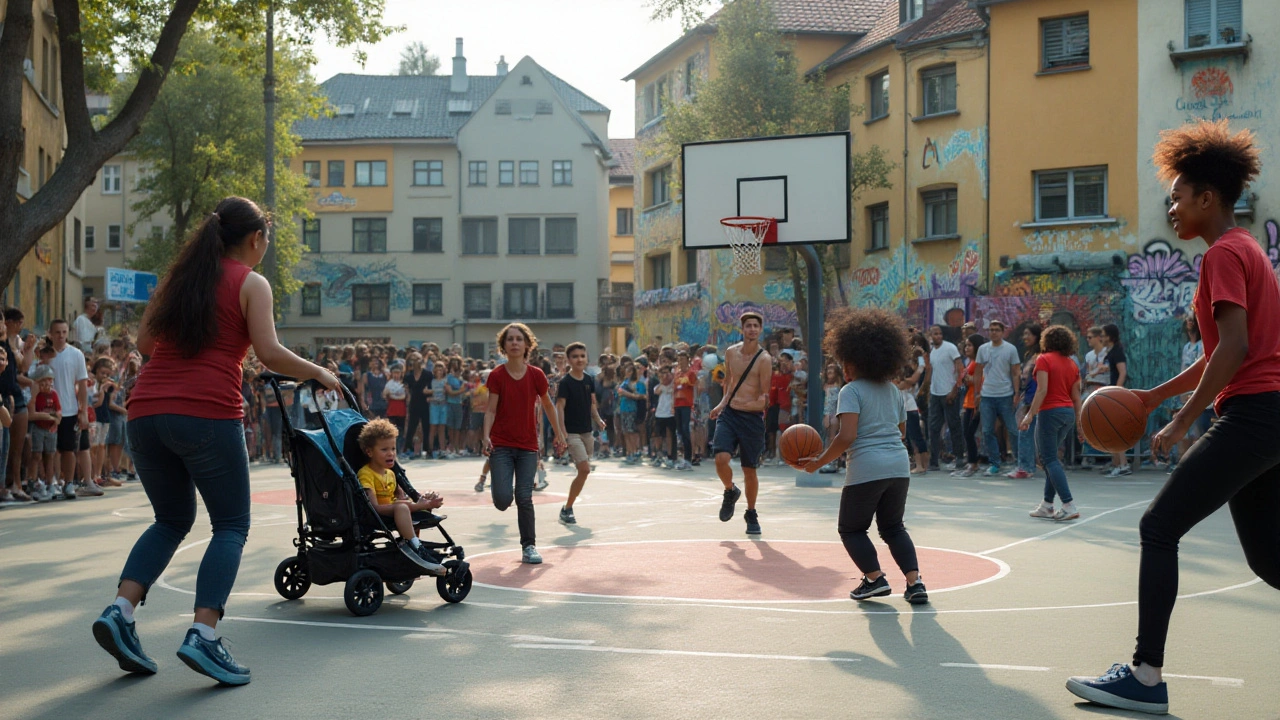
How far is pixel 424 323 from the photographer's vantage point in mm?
64625

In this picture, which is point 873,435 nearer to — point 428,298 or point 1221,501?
point 1221,501

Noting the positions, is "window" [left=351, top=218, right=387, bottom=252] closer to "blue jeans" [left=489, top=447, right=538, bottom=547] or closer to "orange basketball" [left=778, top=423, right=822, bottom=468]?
"blue jeans" [left=489, top=447, right=538, bottom=547]

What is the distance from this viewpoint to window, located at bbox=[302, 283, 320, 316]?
65.6m

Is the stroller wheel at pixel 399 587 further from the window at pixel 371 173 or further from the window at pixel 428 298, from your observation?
the window at pixel 371 173

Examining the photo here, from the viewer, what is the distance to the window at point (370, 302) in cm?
6525

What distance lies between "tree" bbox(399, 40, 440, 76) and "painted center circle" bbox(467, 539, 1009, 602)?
243 feet

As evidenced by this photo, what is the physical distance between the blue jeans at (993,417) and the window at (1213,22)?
1333 cm

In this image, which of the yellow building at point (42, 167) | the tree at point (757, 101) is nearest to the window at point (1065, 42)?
the tree at point (757, 101)

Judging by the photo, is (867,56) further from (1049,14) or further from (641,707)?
(641,707)

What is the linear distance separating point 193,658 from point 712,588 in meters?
4.02

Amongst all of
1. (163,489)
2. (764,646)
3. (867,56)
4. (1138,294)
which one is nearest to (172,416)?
(163,489)

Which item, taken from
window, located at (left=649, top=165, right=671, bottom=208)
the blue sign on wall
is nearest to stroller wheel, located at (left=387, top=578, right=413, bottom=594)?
the blue sign on wall

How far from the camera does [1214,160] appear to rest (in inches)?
224

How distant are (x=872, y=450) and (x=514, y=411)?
139 inches
